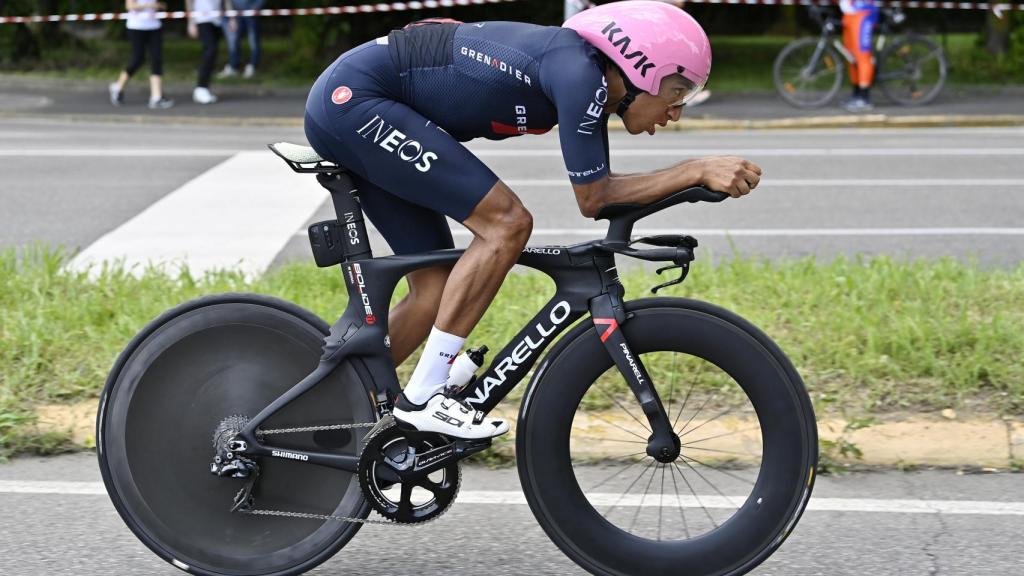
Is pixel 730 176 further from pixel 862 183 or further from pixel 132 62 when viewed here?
pixel 132 62

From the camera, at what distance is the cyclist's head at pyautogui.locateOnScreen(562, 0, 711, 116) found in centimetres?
349

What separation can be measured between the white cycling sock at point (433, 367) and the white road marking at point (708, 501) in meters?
0.69

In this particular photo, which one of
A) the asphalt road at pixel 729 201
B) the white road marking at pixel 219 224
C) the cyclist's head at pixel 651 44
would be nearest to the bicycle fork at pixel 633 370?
the cyclist's head at pixel 651 44

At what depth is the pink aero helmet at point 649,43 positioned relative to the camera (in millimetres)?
3490

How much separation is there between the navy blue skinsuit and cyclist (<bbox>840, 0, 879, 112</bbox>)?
39.9 ft

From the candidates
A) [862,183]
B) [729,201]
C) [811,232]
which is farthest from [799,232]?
[862,183]

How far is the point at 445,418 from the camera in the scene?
3.73 m

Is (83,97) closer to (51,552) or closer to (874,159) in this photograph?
(874,159)

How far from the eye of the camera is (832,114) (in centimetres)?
1513

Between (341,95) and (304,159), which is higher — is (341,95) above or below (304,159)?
above

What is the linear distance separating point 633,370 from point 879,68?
1294cm

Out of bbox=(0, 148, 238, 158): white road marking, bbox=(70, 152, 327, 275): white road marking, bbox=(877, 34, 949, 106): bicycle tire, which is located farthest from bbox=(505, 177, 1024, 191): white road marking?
bbox=(877, 34, 949, 106): bicycle tire

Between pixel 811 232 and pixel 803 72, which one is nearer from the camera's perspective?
pixel 811 232

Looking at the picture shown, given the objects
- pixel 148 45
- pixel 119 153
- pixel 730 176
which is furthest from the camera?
pixel 148 45
